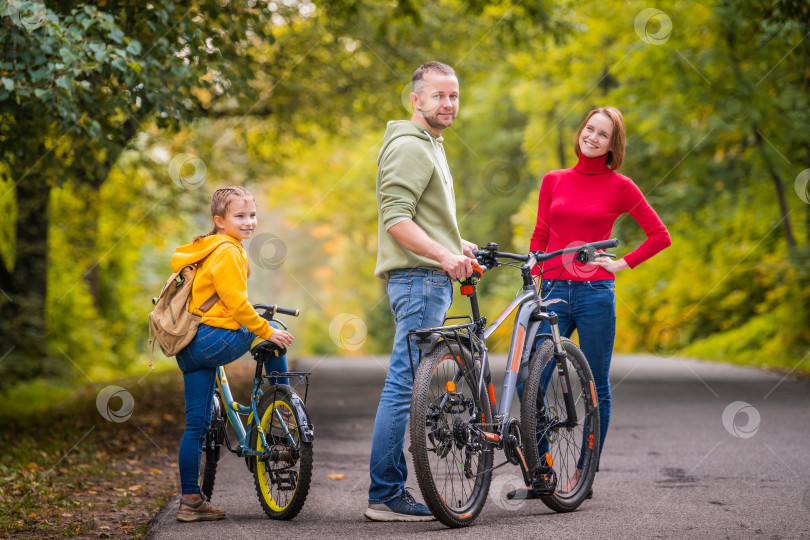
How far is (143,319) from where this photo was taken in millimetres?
23469

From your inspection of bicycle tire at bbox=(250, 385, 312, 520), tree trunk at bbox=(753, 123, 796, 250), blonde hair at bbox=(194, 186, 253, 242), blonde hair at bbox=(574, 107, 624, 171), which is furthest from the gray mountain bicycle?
tree trunk at bbox=(753, 123, 796, 250)

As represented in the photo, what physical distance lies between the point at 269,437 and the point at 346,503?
69 centimetres

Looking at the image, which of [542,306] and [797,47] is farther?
[797,47]

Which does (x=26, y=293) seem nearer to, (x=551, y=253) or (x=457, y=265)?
(x=551, y=253)

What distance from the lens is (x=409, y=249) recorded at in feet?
14.7

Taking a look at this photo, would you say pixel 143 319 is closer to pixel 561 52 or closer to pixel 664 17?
pixel 561 52

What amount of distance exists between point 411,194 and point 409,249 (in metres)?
0.25

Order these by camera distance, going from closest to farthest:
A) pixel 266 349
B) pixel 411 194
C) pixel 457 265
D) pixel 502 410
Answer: pixel 457 265
pixel 411 194
pixel 502 410
pixel 266 349

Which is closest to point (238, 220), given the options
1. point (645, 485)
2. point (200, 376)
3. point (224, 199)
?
point (224, 199)

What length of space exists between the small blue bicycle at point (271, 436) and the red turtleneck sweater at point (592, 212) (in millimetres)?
1484

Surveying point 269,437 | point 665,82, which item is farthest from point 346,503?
point 665,82

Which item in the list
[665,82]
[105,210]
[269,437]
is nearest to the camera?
[269,437]

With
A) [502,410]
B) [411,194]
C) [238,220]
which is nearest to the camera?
[411,194]

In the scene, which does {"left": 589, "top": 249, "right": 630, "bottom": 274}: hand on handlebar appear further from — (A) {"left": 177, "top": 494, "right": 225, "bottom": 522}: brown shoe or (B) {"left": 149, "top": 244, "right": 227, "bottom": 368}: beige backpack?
(A) {"left": 177, "top": 494, "right": 225, "bottom": 522}: brown shoe
